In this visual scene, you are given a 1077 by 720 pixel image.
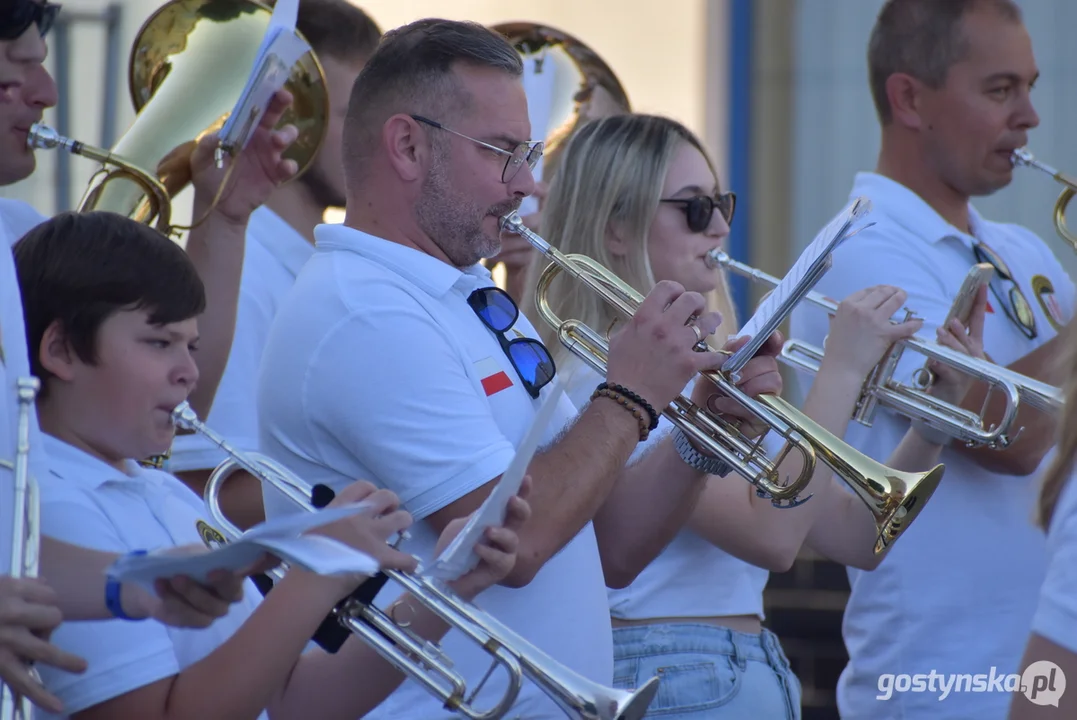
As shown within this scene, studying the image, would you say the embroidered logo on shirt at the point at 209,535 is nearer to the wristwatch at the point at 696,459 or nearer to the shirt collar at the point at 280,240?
the wristwatch at the point at 696,459

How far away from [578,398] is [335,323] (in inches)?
31.0

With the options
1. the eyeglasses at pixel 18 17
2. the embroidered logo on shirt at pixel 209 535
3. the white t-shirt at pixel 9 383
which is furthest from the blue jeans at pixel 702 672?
the eyeglasses at pixel 18 17

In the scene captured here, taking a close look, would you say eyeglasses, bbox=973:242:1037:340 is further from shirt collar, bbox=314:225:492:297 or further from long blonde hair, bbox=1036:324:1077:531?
long blonde hair, bbox=1036:324:1077:531

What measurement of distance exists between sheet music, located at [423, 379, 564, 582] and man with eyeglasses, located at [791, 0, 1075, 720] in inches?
63.0

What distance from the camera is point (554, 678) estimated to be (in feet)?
6.69

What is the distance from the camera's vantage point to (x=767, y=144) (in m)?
6.51

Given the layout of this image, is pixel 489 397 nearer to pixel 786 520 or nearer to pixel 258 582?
pixel 258 582

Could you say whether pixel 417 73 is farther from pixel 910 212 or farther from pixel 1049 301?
pixel 1049 301

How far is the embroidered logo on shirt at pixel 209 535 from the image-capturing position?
7.50ft

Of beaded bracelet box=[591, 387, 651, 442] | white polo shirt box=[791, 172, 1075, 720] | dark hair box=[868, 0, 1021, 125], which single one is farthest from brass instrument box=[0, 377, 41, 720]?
dark hair box=[868, 0, 1021, 125]

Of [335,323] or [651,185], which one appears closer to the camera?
[335,323]

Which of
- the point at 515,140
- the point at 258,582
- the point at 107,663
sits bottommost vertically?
the point at 258,582

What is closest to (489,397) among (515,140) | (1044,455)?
(515,140)

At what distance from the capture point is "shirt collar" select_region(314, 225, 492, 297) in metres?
2.54
